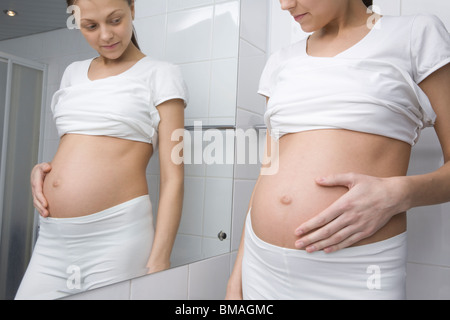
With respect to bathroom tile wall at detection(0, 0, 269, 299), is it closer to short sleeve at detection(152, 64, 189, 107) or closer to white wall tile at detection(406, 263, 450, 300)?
short sleeve at detection(152, 64, 189, 107)

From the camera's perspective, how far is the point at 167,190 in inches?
37.8

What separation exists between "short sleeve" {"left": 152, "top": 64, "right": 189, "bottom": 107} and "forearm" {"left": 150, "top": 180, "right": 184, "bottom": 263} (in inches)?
8.7

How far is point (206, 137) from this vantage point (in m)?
1.15

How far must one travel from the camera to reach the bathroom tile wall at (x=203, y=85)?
2.33 feet

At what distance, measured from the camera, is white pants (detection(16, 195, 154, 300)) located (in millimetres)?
690

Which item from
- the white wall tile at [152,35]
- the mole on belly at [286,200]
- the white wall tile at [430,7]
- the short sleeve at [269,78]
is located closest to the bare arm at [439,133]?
the mole on belly at [286,200]

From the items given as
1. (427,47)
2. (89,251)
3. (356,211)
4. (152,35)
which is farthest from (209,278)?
(427,47)

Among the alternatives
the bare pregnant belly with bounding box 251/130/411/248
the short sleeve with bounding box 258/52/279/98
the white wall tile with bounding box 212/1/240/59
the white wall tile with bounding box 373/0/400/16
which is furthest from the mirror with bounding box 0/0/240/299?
the white wall tile with bounding box 373/0/400/16

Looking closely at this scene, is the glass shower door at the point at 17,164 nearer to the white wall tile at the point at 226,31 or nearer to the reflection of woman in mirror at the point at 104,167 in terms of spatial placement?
the reflection of woman in mirror at the point at 104,167

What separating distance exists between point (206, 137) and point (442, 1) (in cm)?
85

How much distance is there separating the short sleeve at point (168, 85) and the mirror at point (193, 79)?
0.03 m
